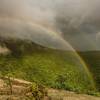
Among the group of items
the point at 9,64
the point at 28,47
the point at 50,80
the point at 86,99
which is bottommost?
the point at 86,99

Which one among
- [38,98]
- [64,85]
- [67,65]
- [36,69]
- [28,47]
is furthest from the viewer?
[28,47]

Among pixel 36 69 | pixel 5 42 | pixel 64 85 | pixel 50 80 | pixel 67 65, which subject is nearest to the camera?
pixel 64 85

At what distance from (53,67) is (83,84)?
37.7 feet

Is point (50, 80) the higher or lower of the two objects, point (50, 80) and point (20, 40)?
the lower

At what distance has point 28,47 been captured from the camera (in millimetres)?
81562

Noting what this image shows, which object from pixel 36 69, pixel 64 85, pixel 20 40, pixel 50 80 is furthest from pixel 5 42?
pixel 64 85

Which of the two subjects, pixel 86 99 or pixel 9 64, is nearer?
pixel 86 99

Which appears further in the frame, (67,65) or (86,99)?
(67,65)

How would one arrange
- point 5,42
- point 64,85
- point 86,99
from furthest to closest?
point 5,42
point 64,85
point 86,99

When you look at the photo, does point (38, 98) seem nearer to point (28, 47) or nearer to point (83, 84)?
point (83, 84)

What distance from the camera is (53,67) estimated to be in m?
67.2

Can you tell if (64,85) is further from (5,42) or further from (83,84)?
(5,42)

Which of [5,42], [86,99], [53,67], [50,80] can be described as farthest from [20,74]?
[5,42]

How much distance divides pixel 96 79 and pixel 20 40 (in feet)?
82.7
